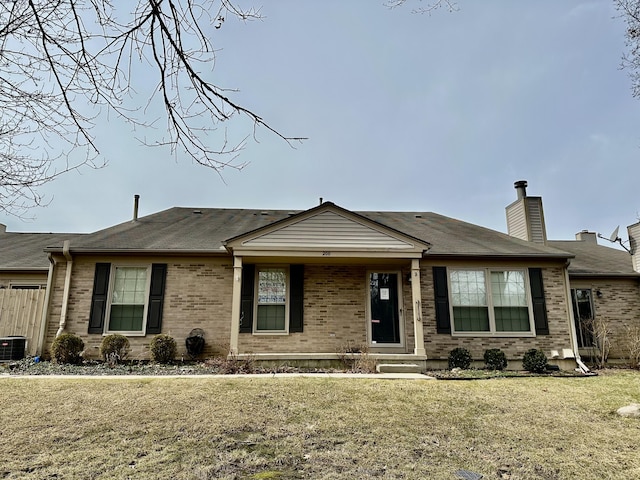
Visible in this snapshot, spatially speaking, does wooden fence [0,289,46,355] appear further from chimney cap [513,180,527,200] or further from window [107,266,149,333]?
chimney cap [513,180,527,200]

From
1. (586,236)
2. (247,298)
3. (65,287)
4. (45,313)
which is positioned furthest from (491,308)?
(45,313)

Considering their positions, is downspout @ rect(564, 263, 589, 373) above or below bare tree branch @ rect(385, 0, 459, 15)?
below

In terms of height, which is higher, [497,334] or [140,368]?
[497,334]

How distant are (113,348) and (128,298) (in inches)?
59.3

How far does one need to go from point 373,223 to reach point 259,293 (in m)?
3.58

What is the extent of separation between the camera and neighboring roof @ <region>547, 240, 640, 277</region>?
1273 cm

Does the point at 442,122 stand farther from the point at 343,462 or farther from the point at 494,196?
the point at 494,196

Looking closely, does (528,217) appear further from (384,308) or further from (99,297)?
(99,297)

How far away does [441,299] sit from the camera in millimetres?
11367

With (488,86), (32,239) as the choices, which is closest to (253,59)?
(488,86)

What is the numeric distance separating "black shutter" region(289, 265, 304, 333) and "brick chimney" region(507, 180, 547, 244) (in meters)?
7.48

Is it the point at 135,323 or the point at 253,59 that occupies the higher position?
the point at 253,59

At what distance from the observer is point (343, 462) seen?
13.3 ft

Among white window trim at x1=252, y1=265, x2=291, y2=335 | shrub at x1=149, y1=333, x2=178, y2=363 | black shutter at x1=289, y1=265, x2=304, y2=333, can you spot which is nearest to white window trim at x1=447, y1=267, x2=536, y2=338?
black shutter at x1=289, y1=265, x2=304, y2=333
